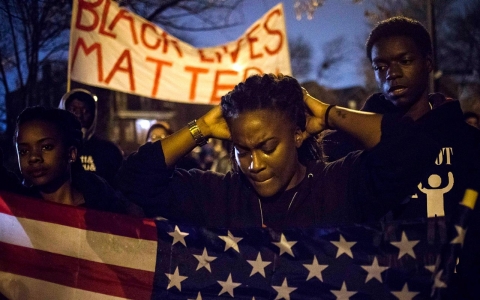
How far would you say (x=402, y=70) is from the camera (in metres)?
2.95

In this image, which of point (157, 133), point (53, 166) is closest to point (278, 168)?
point (53, 166)

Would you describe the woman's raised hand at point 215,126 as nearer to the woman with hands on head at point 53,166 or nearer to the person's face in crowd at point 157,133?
the woman with hands on head at point 53,166

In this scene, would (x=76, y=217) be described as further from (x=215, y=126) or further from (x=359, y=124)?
(x=359, y=124)

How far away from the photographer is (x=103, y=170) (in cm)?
475

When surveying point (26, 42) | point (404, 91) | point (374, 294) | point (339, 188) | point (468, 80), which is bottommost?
point (374, 294)

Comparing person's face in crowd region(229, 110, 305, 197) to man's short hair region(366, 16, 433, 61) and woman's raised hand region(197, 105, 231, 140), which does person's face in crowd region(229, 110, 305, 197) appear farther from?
man's short hair region(366, 16, 433, 61)

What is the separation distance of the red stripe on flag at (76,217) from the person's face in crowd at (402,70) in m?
1.40

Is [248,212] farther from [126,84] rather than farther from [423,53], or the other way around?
[126,84]

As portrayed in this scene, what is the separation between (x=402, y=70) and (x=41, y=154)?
1.95 m

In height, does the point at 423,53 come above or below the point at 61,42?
below

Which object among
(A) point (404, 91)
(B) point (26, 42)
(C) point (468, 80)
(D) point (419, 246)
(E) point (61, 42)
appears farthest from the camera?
(C) point (468, 80)

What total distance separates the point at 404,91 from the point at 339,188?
33.5 inches

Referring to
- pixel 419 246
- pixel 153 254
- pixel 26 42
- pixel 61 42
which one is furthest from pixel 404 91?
pixel 61 42

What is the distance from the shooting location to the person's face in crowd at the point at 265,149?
7.79 feet
